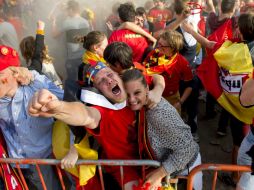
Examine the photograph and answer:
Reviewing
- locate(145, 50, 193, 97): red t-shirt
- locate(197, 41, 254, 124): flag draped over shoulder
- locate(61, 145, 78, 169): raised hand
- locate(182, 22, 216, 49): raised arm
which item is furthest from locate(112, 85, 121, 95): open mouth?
locate(182, 22, 216, 49): raised arm

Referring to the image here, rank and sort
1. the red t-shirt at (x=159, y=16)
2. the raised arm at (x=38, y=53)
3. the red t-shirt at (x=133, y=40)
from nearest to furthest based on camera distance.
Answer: the raised arm at (x=38, y=53), the red t-shirt at (x=133, y=40), the red t-shirt at (x=159, y=16)

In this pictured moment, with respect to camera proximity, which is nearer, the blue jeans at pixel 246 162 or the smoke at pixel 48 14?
the blue jeans at pixel 246 162

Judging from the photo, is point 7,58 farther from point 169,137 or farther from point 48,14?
point 48,14

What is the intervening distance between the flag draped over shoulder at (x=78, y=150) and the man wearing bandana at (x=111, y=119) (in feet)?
0.40

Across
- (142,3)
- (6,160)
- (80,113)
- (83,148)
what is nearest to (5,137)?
(6,160)

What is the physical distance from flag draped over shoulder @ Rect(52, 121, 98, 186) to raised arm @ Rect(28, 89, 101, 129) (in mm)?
296

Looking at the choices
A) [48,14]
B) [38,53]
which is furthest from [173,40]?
[48,14]

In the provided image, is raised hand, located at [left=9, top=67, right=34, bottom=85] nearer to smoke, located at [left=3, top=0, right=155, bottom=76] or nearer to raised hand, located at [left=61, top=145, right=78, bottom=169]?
raised hand, located at [left=61, top=145, right=78, bottom=169]

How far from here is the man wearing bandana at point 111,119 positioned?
1.82 meters

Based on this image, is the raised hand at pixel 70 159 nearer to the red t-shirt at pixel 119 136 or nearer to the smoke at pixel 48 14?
the red t-shirt at pixel 119 136

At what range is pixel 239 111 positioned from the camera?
269 centimetres

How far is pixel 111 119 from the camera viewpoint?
6.34 ft

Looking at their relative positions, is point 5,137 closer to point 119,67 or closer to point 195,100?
point 119,67

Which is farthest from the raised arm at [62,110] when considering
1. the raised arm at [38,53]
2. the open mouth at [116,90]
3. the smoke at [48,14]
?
the smoke at [48,14]
